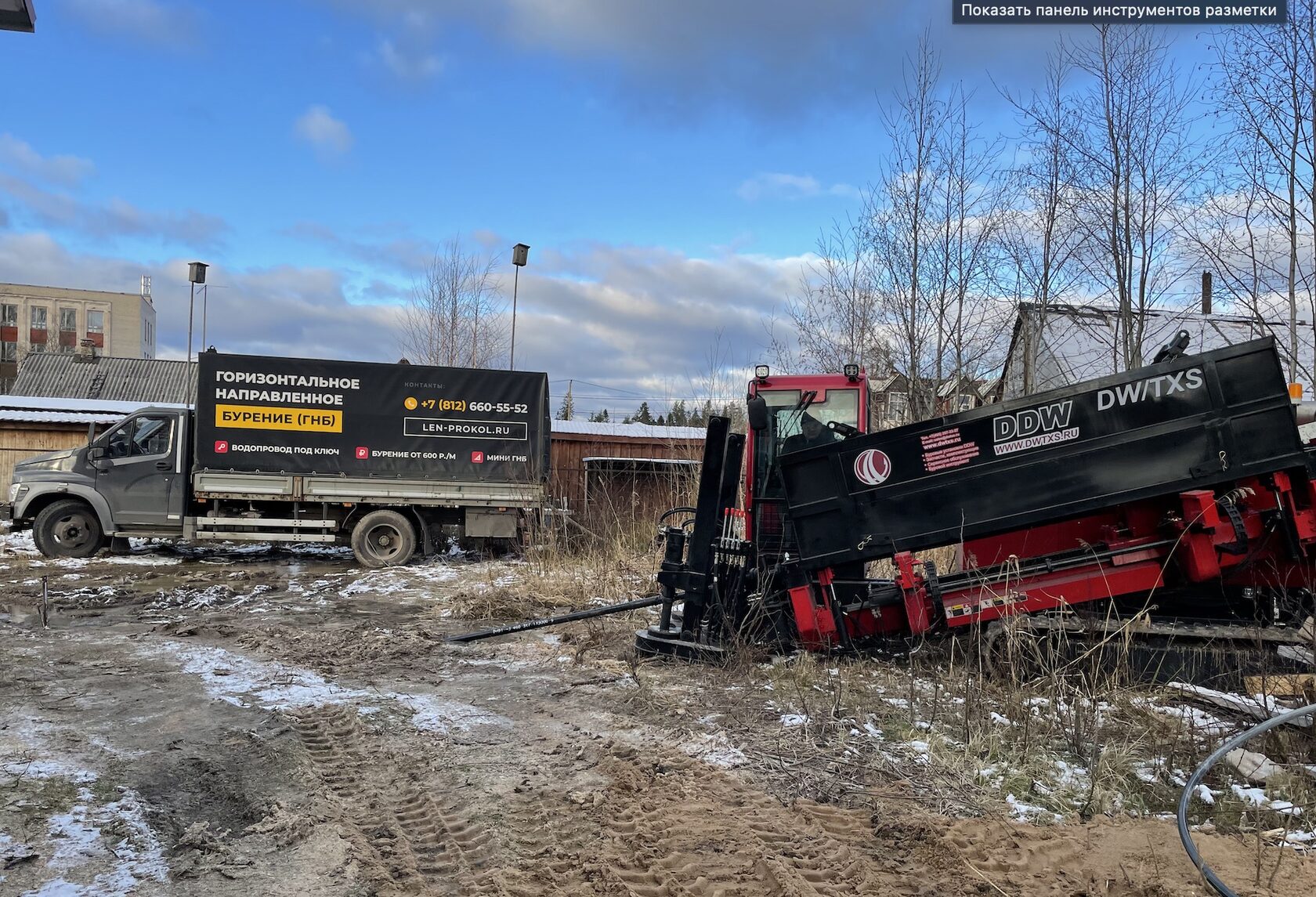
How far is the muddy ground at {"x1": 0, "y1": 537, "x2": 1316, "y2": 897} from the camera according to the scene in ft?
11.1

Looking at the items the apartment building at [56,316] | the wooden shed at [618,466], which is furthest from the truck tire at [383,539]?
the apartment building at [56,316]

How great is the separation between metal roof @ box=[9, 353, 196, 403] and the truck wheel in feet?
66.0

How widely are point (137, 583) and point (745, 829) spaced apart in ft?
34.9

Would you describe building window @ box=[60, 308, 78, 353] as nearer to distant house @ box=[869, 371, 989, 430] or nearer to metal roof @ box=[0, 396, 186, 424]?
metal roof @ box=[0, 396, 186, 424]

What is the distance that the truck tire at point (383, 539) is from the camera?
1383 cm

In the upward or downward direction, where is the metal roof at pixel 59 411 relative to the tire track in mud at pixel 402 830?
upward

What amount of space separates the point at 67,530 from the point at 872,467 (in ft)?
41.9

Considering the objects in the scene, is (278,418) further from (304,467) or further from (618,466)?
(618,466)

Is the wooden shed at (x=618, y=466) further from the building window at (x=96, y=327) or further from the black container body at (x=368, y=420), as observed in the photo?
the building window at (x=96, y=327)

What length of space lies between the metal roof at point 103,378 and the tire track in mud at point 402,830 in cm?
3127

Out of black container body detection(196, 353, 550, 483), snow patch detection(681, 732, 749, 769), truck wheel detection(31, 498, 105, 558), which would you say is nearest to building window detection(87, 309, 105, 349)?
truck wheel detection(31, 498, 105, 558)

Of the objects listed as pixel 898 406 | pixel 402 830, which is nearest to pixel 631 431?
pixel 898 406

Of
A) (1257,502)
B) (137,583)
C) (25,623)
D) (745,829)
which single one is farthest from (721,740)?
(137,583)

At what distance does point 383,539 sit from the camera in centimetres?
1403
